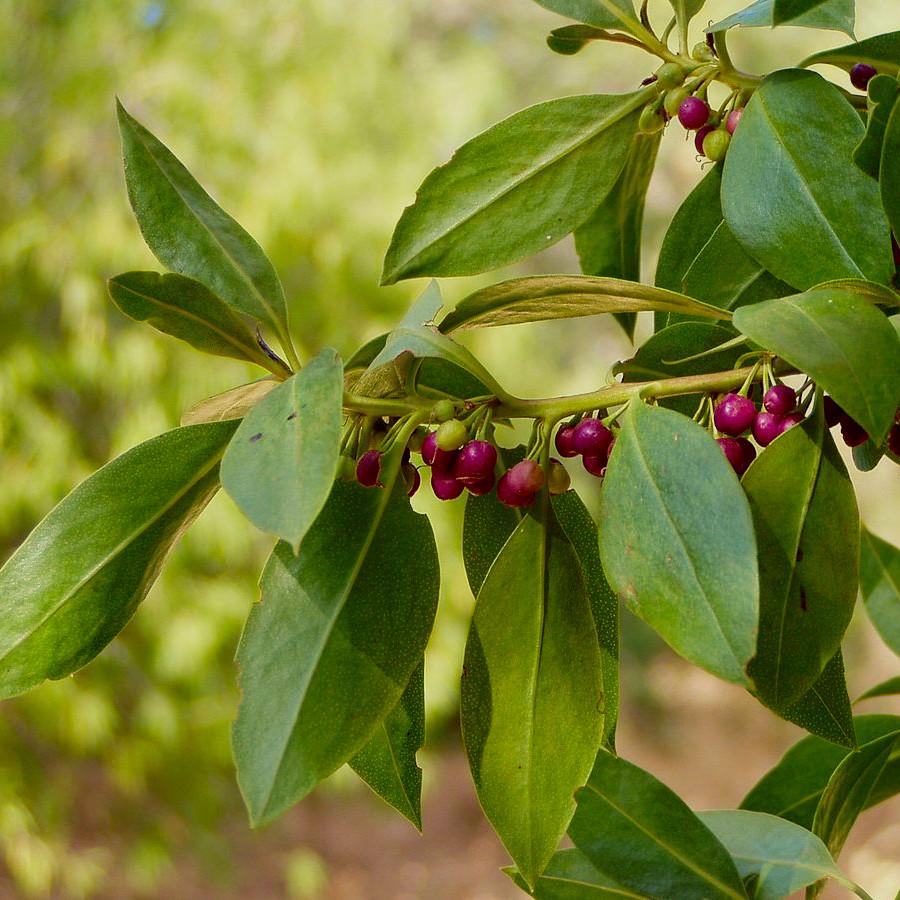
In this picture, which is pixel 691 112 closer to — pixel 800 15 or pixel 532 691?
pixel 800 15

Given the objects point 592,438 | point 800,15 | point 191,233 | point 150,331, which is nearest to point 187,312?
point 191,233

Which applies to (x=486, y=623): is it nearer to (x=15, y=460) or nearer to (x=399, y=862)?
(x=15, y=460)

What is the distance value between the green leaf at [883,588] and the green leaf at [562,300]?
0.87 feet

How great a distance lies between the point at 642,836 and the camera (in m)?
0.45

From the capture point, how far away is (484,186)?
17.5 inches

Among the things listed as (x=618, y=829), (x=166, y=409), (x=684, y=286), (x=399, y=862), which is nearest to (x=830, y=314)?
(x=684, y=286)

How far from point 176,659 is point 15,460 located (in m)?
0.67

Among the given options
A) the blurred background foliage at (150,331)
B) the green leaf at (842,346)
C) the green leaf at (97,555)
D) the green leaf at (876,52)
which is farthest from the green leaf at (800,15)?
the blurred background foliage at (150,331)

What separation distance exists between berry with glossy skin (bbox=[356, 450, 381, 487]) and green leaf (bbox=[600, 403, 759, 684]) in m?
0.08

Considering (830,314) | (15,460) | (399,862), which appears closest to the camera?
(830,314)

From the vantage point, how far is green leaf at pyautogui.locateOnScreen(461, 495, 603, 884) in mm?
379

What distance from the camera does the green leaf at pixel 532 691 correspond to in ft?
1.24

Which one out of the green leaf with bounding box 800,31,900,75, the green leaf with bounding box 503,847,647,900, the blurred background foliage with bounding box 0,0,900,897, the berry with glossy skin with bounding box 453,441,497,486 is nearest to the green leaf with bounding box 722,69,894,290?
the green leaf with bounding box 800,31,900,75

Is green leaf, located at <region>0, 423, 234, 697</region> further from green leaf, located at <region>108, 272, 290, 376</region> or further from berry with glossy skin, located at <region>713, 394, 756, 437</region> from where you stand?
berry with glossy skin, located at <region>713, 394, 756, 437</region>
